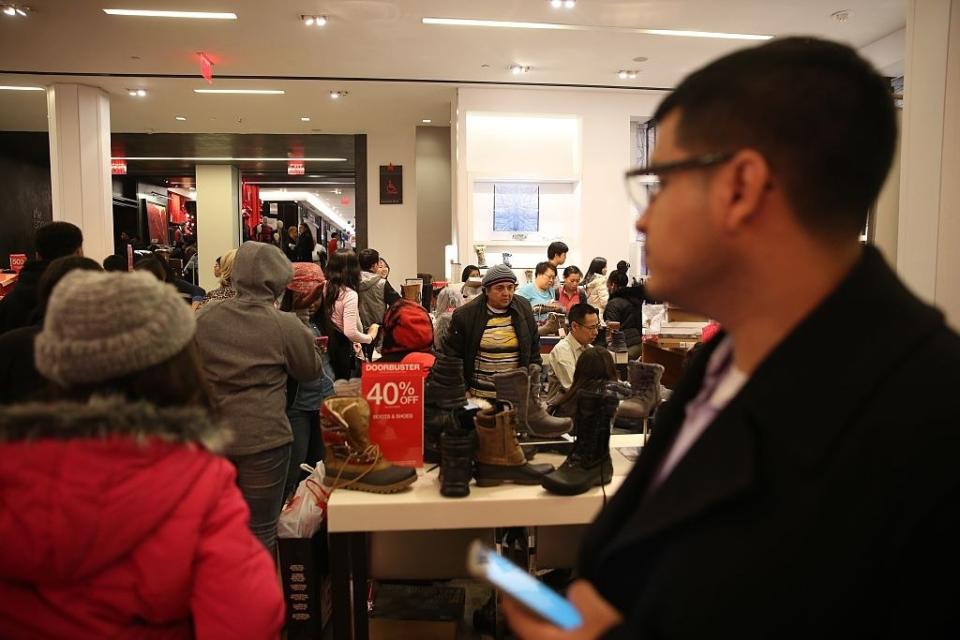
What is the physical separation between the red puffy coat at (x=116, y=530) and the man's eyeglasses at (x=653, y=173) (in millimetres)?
859

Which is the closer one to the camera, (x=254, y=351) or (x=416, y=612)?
(x=416, y=612)

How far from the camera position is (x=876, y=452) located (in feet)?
1.99

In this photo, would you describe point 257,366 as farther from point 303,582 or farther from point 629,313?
point 629,313

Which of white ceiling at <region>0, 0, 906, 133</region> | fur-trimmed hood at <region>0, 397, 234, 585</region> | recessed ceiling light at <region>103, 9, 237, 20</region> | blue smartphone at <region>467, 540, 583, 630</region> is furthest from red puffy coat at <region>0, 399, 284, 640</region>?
recessed ceiling light at <region>103, 9, 237, 20</region>

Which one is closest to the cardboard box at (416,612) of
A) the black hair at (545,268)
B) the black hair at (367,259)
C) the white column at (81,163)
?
the black hair at (367,259)

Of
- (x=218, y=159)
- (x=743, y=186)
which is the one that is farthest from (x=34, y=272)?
(x=218, y=159)

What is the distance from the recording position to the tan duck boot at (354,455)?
2018 millimetres

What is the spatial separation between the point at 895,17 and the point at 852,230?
7.14 metres

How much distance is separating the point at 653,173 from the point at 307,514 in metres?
2.00

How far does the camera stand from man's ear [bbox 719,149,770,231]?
0.72 m

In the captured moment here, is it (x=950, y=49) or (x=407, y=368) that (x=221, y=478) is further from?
(x=950, y=49)

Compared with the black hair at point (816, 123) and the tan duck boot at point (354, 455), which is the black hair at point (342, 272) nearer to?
the tan duck boot at point (354, 455)

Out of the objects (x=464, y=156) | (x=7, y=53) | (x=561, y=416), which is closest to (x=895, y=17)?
(x=464, y=156)

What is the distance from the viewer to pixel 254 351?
2639 millimetres
